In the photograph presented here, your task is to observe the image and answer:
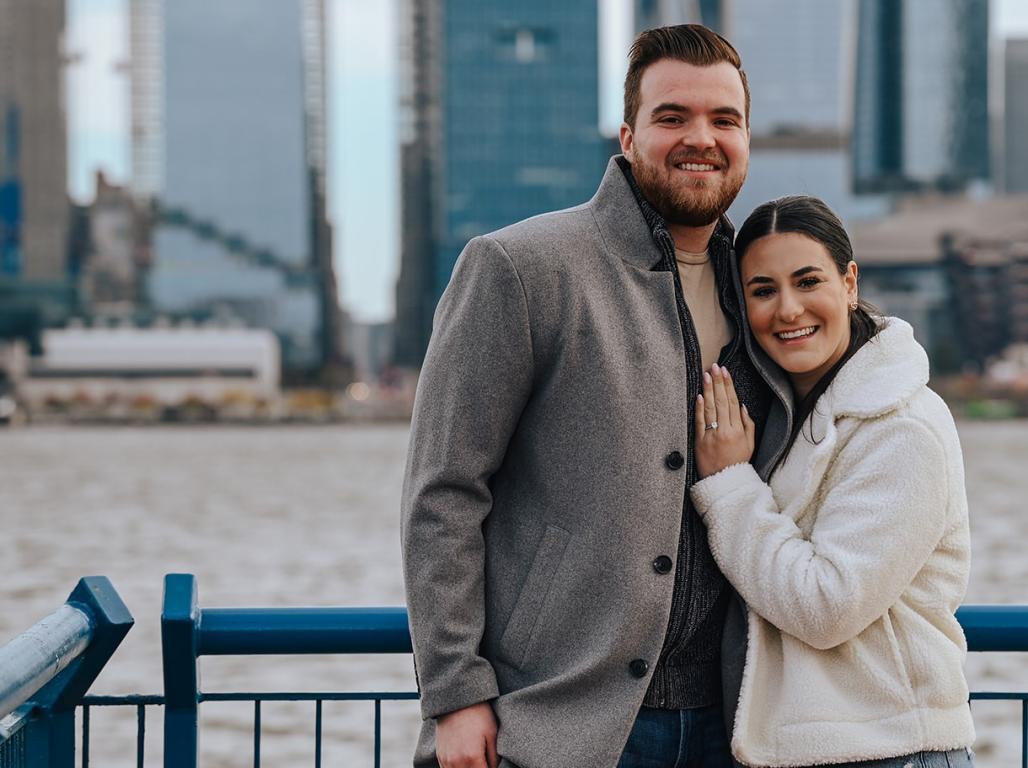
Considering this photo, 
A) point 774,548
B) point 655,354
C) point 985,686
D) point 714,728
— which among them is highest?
point 655,354

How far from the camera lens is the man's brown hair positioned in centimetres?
261

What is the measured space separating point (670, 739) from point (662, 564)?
0.34 meters

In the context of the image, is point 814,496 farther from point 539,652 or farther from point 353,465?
point 353,465

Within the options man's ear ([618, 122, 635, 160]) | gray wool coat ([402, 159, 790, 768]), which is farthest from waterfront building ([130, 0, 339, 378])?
gray wool coat ([402, 159, 790, 768])

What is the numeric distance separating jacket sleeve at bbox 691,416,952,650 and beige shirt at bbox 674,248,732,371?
300mm

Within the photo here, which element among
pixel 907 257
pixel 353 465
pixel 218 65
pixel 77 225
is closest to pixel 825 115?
pixel 907 257

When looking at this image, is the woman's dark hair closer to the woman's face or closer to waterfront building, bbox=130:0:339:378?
the woman's face

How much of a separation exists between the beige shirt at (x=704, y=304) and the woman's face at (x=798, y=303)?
3.3 inches

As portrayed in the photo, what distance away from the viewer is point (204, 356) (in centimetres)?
12200

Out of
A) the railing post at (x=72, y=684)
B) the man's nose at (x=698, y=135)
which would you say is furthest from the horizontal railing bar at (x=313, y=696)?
the man's nose at (x=698, y=135)

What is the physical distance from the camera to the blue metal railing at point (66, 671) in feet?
7.84

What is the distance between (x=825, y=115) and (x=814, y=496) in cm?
14526

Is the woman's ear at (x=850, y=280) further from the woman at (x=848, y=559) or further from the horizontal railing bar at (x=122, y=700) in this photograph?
the horizontal railing bar at (x=122, y=700)

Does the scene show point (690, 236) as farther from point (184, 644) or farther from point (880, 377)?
point (184, 644)
